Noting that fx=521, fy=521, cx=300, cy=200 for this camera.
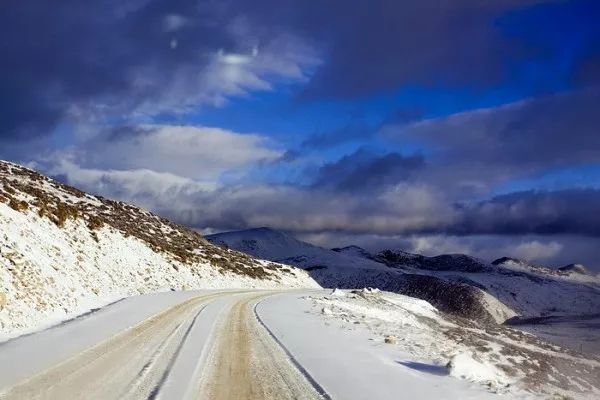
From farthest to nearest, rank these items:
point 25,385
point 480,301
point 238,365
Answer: point 480,301
point 238,365
point 25,385

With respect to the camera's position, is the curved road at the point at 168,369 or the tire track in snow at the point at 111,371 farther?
the curved road at the point at 168,369

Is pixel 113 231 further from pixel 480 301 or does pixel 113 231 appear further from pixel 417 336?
pixel 480 301

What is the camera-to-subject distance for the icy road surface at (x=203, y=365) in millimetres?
11336

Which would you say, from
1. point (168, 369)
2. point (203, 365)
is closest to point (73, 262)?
point (203, 365)

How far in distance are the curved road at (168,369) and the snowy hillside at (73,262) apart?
3531 mm

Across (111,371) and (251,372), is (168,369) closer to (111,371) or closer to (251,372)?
(111,371)

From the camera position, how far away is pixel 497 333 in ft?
159

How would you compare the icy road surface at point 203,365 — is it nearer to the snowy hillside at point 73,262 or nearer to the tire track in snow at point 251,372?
the tire track in snow at point 251,372

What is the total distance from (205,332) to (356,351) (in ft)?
20.1

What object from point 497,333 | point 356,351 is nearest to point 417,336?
point 356,351

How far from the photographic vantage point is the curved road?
11.0 meters

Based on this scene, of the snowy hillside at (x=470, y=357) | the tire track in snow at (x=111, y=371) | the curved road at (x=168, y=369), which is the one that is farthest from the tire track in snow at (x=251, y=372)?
the snowy hillside at (x=470, y=357)

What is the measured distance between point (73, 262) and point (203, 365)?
23629mm

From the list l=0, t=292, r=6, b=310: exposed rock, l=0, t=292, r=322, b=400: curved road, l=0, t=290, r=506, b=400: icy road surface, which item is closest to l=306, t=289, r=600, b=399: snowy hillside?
l=0, t=290, r=506, b=400: icy road surface
